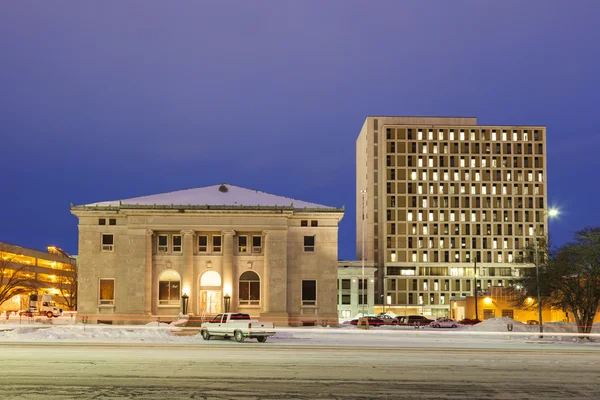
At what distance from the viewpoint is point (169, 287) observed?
68.9 m

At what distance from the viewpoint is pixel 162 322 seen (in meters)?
65.6

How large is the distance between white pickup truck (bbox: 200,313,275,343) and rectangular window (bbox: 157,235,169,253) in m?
29.2

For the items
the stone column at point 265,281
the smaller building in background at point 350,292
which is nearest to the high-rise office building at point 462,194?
the smaller building in background at point 350,292

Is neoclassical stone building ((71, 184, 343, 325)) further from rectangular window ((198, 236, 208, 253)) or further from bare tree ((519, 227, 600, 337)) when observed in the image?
bare tree ((519, 227, 600, 337))

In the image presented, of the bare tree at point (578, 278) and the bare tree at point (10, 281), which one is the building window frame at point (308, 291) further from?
the bare tree at point (10, 281)

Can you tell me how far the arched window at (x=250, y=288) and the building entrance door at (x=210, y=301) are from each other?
235 centimetres

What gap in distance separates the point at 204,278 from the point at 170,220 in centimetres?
686

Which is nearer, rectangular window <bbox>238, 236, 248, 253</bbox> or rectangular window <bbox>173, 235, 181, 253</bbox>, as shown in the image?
rectangular window <bbox>173, 235, 181, 253</bbox>

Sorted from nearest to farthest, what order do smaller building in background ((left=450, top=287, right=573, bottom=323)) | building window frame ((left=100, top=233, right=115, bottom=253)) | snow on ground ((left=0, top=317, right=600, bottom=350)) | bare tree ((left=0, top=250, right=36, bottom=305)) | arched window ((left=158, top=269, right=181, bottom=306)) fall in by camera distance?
snow on ground ((left=0, top=317, right=600, bottom=350)) < arched window ((left=158, top=269, right=181, bottom=306)) < building window frame ((left=100, top=233, right=115, bottom=253)) < bare tree ((left=0, top=250, right=36, bottom=305)) < smaller building in background ((left=450, top=287, right=573, bottom=323))

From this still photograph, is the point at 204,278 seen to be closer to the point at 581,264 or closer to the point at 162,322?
the point at 162,322

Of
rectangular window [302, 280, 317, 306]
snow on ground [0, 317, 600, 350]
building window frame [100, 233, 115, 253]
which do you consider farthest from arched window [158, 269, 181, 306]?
rectangular window [302, 280, 317, 306]

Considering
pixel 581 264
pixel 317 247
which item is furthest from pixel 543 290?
pixel 317 247

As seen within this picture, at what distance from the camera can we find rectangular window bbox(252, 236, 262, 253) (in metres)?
69.6

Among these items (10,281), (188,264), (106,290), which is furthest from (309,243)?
(10,281)
